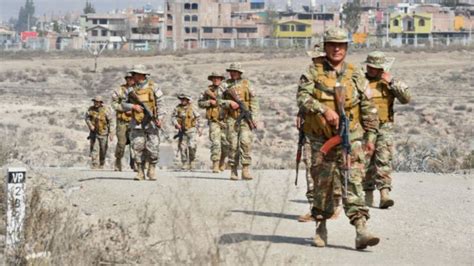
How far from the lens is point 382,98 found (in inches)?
557

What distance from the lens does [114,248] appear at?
10.4 meters

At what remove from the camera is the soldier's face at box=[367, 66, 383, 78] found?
549 inches

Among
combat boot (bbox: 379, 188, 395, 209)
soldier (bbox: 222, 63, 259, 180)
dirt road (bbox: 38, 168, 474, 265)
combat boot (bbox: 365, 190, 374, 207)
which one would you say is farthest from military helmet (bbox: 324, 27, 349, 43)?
soldier (bbox: 222, 63, 259, 180)

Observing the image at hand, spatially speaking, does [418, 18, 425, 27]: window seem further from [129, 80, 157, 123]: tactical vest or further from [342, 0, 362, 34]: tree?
[129, 80, 157, 123]: tactical vest

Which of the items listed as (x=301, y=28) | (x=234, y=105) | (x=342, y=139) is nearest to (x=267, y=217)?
(x=342, y=139)

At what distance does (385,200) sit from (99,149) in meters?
9.62

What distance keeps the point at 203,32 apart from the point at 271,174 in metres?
132

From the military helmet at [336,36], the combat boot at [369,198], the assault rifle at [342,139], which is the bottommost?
the combat boot at [369,198]

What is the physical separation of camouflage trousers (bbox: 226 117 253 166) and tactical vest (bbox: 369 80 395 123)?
141 inches

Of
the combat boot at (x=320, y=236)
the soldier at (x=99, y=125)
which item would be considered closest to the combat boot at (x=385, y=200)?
the combat boot at (x=320, y=236)

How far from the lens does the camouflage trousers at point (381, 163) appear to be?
14398mm

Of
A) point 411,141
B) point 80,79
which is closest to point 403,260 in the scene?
point 411,141

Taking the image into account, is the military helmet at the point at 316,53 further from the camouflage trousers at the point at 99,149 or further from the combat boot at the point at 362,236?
the camouflage trousers at the point at 99,149

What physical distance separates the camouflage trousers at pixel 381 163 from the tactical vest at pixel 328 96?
3457 millimetres
